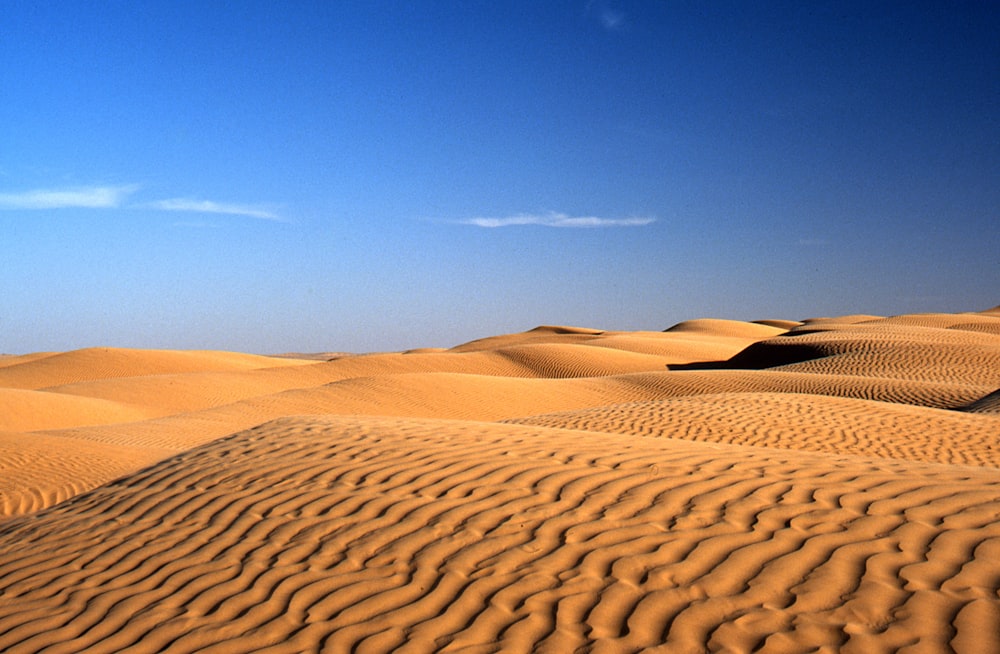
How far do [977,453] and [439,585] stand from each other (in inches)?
395

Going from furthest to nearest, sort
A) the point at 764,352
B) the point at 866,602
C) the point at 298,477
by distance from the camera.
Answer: the point at 764,352, the point at 298,477, the point at 866,602

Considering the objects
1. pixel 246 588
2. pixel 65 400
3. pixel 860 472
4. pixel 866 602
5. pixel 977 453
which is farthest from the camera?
pixel 65 400

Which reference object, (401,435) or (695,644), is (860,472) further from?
(401,435)

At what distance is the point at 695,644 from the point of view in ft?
10.6

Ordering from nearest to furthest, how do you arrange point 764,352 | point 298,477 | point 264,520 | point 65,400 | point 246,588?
point 246,588
point 264,520
point 298,477
point 65,400
point 764,352

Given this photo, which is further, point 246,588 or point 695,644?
point 246,588

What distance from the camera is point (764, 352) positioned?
31.1 meters

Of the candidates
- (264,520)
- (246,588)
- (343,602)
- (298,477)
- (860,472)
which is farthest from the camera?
(298,477)

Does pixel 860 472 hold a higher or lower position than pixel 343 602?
higher

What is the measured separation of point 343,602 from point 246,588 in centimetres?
71

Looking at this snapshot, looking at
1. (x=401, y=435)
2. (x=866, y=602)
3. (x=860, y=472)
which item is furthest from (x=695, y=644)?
(x=401, y=435)

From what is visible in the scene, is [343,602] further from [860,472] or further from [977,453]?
[977,453]

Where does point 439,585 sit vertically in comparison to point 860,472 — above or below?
below

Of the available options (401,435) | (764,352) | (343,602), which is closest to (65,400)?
(401,435)
